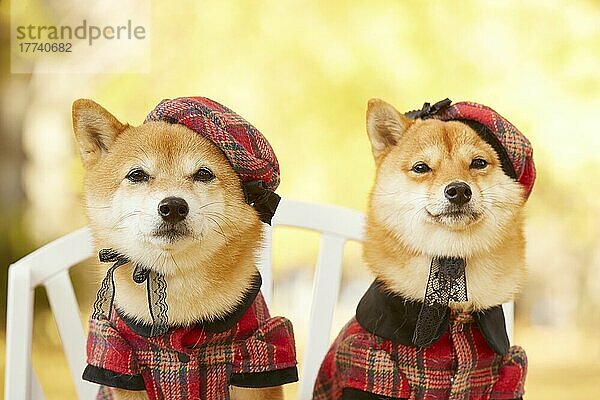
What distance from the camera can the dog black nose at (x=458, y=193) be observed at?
1190 millimetres

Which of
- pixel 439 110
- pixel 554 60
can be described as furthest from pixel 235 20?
pixel 439 110

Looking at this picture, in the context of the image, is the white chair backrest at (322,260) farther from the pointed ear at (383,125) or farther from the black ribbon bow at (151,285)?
the black ribbon bow at (151,285)

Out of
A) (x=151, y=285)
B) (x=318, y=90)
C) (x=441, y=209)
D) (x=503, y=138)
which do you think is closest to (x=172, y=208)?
(x=151, y=285)

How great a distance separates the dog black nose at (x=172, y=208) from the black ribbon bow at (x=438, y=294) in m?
0.37

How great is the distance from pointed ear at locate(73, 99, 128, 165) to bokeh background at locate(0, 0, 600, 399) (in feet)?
3.00

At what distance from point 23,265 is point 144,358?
43cm

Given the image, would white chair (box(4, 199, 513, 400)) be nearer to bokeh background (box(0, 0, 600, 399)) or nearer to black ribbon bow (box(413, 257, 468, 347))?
black ribbon bow (box(413, 257, 468, 347))

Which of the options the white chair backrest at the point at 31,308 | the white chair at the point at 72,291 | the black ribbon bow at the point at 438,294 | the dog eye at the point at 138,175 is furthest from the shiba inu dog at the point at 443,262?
the white chair backrest at the point at 31,308

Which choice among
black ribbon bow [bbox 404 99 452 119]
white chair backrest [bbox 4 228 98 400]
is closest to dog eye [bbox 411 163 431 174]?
black ribbon bow [bbox 404 99 452 119]

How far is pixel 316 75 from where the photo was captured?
7.06 feet

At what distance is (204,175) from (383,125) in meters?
0.30

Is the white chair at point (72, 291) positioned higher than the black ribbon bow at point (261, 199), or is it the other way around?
the black ribbon bow at point (261, 199)

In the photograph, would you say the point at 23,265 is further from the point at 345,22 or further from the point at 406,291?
the point at 345,22

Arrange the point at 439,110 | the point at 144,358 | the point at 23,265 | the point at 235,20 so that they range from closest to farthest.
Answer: the point at 144,358
the point at 439,110
the point at 23,265
the point at 235,20
